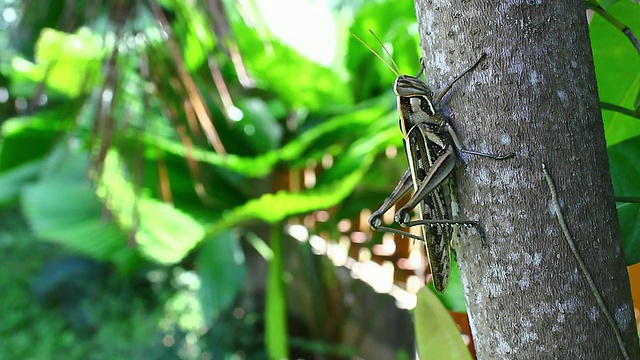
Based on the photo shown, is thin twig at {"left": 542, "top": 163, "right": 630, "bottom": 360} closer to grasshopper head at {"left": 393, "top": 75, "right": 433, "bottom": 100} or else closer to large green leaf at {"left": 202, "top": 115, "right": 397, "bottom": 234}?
grasshopper head at {"left": 393, "top": 75, "right": 433, "bottom": 100}

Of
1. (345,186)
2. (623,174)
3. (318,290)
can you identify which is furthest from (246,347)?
(623,174)

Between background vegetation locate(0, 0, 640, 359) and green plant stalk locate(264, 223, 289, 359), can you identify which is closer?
background vegetation locate(0, 0, 640, 359)

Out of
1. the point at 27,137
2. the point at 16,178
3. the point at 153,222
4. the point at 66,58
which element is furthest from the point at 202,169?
the point at 16,178

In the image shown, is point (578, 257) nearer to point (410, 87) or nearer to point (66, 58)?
point (410, 87)

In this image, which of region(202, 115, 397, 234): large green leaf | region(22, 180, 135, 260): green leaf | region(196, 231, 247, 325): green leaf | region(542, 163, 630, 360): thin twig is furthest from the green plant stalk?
region(542, 163, 630, 360): thin twig

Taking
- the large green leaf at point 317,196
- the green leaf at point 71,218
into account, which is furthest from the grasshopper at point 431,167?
the green leaf at point 71,218
